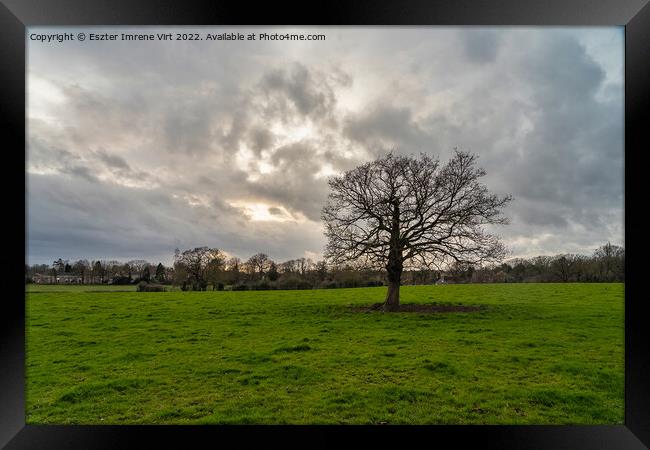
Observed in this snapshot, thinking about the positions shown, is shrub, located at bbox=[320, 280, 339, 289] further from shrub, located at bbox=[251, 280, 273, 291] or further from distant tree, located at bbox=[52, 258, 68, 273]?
distant tree, located at bbox=[52, 258, 68, 273]

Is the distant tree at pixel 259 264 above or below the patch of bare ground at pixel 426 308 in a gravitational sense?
above

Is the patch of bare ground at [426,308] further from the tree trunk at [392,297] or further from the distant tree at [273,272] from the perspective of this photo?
the distant tree at [273,272]

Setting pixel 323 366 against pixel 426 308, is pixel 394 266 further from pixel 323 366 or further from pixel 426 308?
pixel 323 366

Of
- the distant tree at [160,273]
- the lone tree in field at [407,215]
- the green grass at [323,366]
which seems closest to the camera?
the green grass at [323,366]

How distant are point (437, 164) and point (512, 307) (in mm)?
6941

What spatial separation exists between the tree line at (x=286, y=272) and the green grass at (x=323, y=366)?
5.10 ft

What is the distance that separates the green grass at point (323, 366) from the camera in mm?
4777

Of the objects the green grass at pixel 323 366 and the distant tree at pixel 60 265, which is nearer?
the green grass at pixel 323 366

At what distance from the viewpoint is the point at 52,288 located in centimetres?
1725

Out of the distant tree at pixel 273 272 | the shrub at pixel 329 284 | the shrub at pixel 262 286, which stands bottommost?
the shrub at pixel 262 286

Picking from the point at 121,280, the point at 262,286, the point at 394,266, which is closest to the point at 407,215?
the point at 394,266

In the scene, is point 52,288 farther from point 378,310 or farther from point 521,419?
point 521,419

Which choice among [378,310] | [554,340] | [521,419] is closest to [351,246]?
[378,310]
